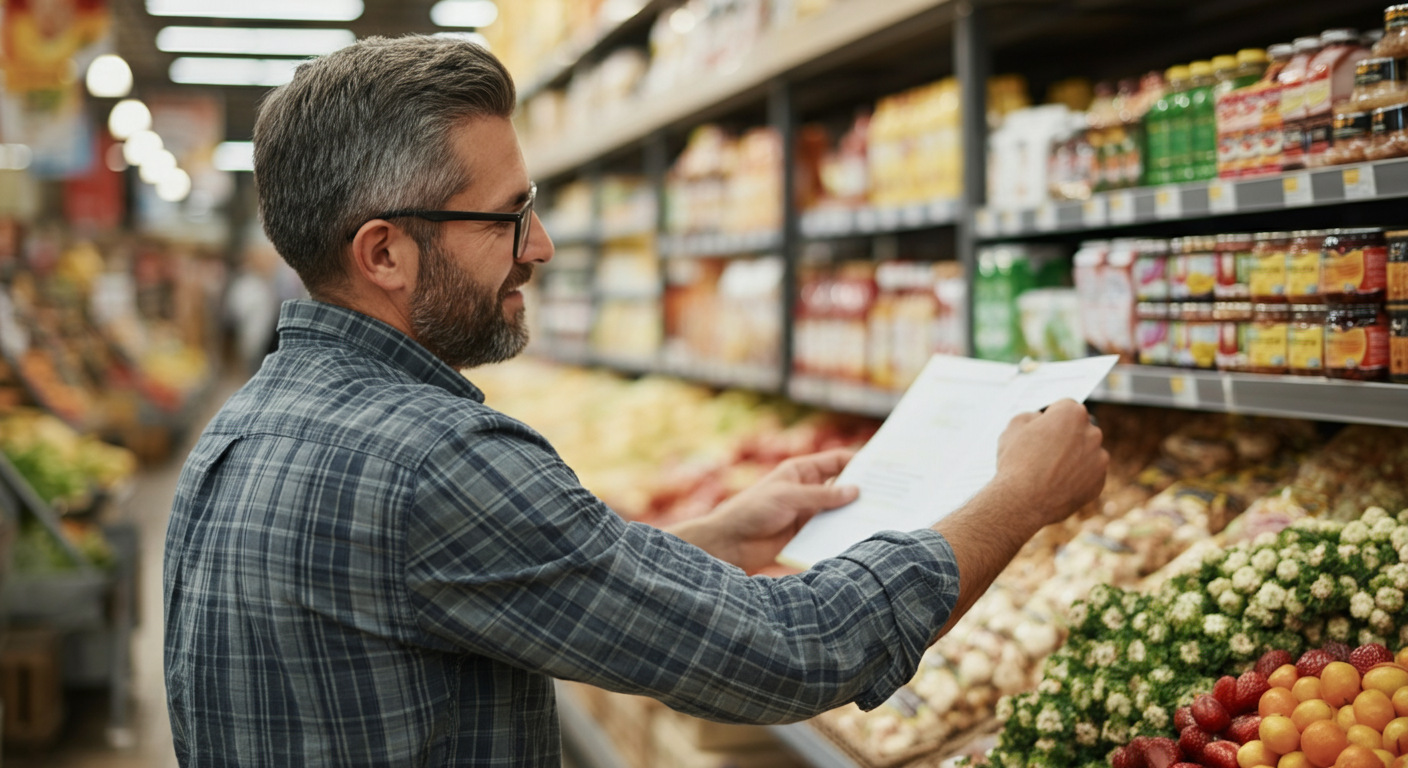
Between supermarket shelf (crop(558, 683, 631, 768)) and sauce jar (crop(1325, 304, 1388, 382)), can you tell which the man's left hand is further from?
supermarket shelf (crop(558, 683, 631, 768))

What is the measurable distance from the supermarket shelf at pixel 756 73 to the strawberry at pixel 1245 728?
6.03 ft

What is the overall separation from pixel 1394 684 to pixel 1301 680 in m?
0.11

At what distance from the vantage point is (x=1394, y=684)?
1.49 metres

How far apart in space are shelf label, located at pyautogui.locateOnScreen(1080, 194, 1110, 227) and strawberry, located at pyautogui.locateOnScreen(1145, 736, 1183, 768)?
3.69 ft

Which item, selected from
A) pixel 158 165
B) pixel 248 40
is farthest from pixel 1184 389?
pixel 158 165

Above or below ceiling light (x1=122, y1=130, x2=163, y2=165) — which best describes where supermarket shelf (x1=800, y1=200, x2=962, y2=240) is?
below

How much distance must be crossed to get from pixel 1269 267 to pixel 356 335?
5.05ft

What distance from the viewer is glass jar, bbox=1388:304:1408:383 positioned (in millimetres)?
1786

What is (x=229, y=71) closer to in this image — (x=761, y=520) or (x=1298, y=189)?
(x=761, y=520)

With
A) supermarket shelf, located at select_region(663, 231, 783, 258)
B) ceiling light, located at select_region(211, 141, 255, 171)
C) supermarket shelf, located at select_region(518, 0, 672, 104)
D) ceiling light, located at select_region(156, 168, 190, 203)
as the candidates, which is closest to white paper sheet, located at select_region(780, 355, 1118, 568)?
supermarket shelf, located at select_region(663, 231, 783, 258)

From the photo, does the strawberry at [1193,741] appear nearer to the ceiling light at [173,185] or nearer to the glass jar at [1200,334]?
the glass jar at [1200,334]

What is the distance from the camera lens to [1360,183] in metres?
1.80

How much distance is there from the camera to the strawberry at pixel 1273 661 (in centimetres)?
165

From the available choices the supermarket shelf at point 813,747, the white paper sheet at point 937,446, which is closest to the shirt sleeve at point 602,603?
the white paper sheet at point 937,446
